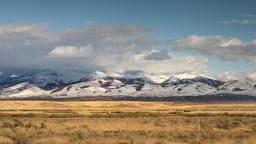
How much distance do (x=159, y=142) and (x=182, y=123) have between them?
2385 centimetres

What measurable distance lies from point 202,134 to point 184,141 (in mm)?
5910

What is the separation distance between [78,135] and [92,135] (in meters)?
1.77

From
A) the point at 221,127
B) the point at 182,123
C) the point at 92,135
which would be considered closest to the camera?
the point at 92,135

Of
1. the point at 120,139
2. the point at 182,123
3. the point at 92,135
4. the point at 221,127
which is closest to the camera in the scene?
the point at 120,139

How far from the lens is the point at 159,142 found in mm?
37656

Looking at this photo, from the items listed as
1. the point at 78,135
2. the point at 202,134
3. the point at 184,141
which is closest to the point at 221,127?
the point at 202,134

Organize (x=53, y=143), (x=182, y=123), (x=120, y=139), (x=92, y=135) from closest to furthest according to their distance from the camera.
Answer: (x=53, y=143) < (x=120, y=139) < (x=92, y=135) < (x=182, y=123)

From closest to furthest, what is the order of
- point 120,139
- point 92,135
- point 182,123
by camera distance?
point 120,139 < point 92,135 < point 182,123

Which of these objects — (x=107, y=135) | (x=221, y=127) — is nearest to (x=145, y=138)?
(x=107, y=135)

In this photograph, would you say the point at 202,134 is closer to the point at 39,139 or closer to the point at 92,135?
the point at 92,135

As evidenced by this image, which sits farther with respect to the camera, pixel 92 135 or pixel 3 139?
pixel 92 135

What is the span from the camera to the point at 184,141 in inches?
1533

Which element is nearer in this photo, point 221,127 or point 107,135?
point 107,135

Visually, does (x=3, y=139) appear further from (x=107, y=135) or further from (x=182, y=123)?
Answer: (x=182, y=123)
